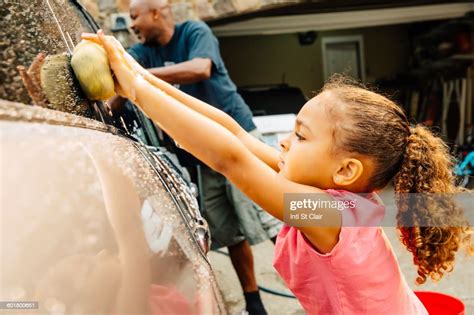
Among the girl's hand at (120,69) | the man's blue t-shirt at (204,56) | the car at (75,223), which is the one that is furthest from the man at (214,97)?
the car at (75,223)

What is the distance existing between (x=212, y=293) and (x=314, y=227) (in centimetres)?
28

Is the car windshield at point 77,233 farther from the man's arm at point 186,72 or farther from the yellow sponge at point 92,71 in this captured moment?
the man's arm at point 186,72

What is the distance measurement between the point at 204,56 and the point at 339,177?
1.78 m

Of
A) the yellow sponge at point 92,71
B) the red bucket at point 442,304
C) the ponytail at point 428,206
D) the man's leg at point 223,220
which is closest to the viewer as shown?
the yellow sponge at point 92,71

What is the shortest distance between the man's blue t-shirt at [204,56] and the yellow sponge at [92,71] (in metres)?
1.73

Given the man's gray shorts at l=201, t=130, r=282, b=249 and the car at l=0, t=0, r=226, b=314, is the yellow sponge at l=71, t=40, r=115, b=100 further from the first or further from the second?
the man's gray shorts at l=201, t=130, r=282, b=249

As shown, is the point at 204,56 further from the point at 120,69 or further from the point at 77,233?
the point at 77,233

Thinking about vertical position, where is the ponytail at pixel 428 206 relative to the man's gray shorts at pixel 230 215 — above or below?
above

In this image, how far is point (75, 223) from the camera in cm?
72

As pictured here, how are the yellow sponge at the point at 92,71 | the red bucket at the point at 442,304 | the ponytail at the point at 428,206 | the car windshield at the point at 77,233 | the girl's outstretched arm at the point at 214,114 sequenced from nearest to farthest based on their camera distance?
the car windshield at the point at 77,233
the yellow sponge at the point at 92,71
the ponytail at the point at 428,206
the girl's outstretched arm at the point at 214,114
the red bucket at the point at 442,304

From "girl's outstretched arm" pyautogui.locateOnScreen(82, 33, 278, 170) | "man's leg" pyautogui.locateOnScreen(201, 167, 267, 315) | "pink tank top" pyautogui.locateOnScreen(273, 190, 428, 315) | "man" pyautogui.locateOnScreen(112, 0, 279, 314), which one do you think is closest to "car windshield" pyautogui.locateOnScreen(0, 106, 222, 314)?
"pink tank top" pyautogui.locateOnScreen(273, 190, 428, 315)

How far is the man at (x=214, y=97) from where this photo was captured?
2.91m

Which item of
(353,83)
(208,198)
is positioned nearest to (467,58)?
(208,198)

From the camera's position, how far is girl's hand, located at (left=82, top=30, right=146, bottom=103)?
3.78ft
